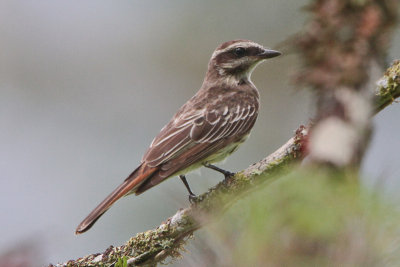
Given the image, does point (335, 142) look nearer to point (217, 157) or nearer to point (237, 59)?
point (217, 157)

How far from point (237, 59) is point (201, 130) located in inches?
46.6

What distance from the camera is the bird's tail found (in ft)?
13.4

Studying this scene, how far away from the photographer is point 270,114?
306 inches

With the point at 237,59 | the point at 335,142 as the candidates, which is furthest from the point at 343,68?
the point at 237,59

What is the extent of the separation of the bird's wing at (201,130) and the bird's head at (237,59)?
0.48 metres

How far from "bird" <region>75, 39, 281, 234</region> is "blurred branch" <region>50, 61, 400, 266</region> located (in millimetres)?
281

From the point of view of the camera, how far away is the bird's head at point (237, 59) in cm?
576

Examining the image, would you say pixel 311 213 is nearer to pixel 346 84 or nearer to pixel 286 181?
pixel 286 181

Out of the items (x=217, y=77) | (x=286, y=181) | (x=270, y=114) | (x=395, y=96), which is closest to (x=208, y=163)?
(x=217, y=77)

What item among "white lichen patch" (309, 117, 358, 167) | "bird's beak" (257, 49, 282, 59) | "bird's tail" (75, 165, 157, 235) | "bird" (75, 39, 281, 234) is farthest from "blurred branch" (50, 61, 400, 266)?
"bird's beak" (257, 49, 282, 59)

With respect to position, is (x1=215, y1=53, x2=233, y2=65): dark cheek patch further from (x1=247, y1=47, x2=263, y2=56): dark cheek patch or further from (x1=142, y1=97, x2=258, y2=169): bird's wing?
(x1=142, y1=97, x2=258, y2=169): bird's wing

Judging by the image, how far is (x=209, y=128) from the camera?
16.8 feet

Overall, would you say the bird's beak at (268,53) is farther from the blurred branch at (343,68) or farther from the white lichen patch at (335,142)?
the white lichen patch at (335,142)

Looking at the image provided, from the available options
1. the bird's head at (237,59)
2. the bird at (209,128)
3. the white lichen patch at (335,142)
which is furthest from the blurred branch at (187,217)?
the bird's head at (237,59)
